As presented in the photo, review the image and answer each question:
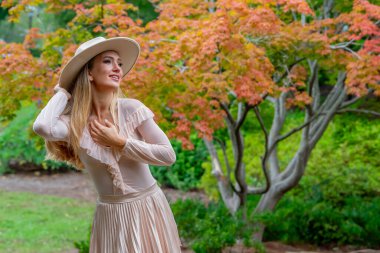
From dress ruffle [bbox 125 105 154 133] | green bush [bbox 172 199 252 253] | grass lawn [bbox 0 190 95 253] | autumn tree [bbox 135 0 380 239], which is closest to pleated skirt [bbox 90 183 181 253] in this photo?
dress ruffle [bbox 125 105 154 133]

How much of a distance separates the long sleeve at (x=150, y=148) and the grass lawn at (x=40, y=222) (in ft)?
18.3

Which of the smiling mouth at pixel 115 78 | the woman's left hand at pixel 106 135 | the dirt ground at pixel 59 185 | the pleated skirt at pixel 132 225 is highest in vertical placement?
the smiling mouth at pixel 115 78

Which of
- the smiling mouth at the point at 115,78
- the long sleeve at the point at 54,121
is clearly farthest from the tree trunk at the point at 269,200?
the long sleeve at the point at 54,121

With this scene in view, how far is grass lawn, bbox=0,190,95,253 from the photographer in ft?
28.3

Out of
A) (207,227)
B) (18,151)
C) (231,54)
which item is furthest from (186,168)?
(231,54)

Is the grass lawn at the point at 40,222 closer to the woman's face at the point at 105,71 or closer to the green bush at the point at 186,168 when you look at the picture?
the green bush at the point at 186,168

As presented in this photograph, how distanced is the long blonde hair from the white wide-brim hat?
37 millimetres

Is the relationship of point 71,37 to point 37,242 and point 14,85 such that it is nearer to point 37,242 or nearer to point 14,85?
point 14,85

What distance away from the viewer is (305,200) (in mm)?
8984

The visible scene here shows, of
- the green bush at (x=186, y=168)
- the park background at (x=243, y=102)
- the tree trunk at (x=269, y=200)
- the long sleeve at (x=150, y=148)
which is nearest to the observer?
the long sleeve at (x=150, y=148)

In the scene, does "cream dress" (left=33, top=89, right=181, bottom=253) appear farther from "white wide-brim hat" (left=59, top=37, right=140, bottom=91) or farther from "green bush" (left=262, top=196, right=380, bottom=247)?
"green bush" (left=262, top=196, right=380, bottom=247)

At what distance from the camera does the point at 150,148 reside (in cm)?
302

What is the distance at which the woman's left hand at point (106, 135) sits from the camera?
116 inches

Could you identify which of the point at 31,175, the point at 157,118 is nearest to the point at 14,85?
the point at 157,118
